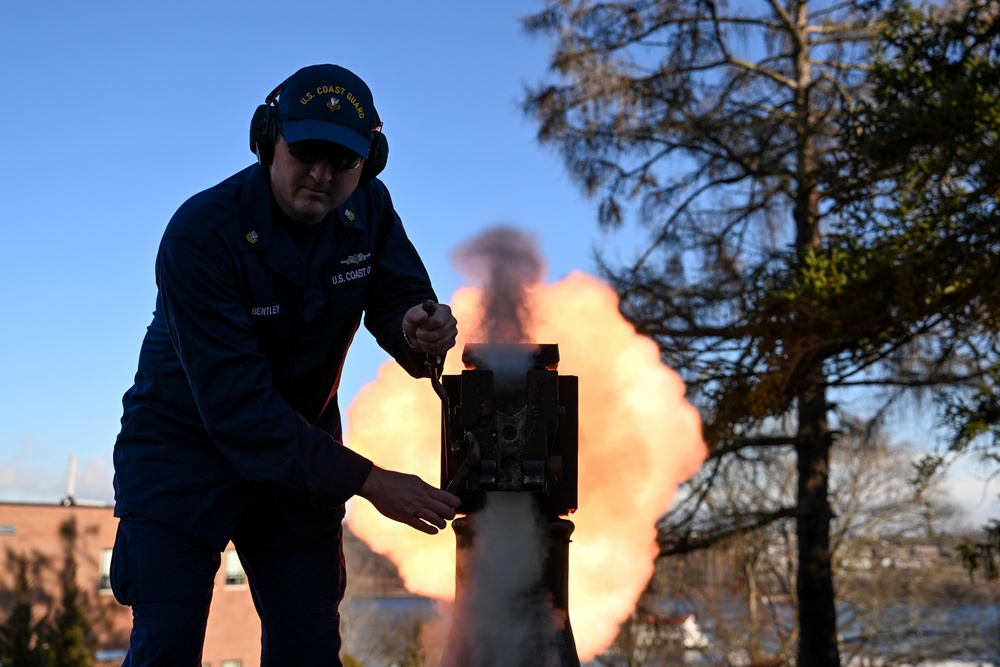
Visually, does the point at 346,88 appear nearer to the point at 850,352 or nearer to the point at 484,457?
the point at 484,457

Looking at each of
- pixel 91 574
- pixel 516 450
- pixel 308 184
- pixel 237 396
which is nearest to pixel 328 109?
pixel 308 184

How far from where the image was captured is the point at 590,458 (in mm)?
3678

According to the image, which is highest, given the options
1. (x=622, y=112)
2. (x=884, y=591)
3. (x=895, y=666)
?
(x=622, y=112)

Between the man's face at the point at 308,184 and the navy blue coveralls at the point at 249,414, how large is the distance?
0.08 meters

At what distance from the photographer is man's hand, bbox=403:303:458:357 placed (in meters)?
2.54

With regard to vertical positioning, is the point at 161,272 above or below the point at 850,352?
below

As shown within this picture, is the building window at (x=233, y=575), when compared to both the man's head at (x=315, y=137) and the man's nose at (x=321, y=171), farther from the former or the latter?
the man's nose at (x=321, y=171)

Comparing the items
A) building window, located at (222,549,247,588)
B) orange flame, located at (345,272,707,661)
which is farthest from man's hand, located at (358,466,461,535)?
building window, located at (222,549,247,588)

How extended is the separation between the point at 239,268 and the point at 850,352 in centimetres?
623

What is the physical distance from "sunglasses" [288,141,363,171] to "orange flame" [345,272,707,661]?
4.13 ft

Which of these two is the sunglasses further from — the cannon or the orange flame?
the orange flame

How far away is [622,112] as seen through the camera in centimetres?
1170

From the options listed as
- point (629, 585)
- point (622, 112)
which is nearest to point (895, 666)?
point (622, 112)

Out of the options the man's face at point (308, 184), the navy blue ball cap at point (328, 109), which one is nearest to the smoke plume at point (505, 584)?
the man's face at point (308, 184)
